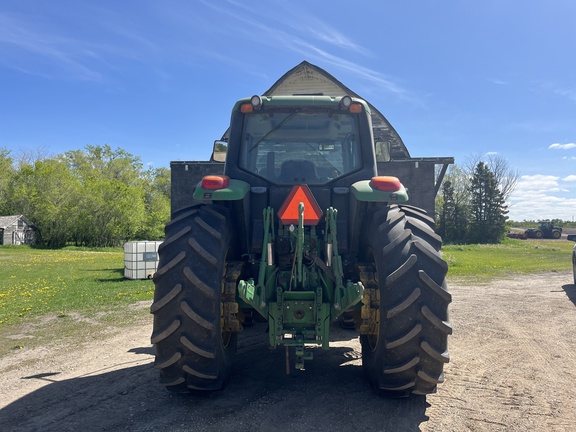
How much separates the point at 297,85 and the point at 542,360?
10.9 m

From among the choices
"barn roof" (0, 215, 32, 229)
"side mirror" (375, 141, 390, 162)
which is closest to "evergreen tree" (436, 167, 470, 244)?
"barn roof" (0, 215, 32, 229)

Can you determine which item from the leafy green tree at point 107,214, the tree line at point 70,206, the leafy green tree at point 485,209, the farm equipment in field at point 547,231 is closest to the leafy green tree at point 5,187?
the tree line at point 70,206

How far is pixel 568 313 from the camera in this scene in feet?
28.5

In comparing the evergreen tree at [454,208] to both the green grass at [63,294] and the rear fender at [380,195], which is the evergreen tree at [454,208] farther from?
the rear fender at [380,195]

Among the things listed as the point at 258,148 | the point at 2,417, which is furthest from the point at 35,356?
the point at 258,148

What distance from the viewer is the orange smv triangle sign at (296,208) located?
3.93m

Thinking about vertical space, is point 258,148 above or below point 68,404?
above

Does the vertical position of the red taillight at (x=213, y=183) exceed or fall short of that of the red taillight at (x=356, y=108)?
it falls short

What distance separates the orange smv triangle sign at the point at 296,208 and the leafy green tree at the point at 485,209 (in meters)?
51.1

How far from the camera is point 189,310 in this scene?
3586 mm

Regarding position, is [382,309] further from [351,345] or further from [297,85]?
[297,85]

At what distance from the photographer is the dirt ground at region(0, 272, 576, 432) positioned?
3605 millimetres

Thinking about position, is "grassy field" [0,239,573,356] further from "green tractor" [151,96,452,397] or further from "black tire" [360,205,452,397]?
"black tire" [360,205,452,397]

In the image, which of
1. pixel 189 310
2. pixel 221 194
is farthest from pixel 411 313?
pixel 221 194
